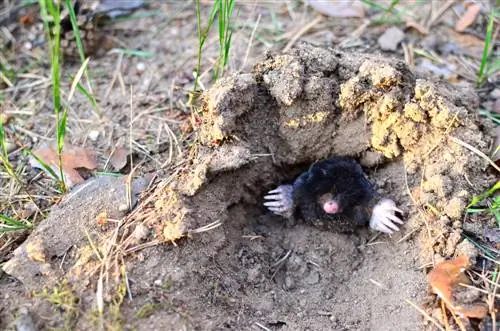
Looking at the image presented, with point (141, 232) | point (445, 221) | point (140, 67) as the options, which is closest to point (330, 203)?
point (445, 221)

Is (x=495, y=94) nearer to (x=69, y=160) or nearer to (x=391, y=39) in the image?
(x=391, y=39)

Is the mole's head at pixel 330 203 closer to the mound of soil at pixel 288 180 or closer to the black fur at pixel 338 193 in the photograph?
the black fur at pixel 338 193

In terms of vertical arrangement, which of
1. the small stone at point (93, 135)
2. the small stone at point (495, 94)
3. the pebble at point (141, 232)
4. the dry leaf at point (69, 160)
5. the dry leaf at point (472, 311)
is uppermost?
the pebble at point (141, 232)

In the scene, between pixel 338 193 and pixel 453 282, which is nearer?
pixel 453 282

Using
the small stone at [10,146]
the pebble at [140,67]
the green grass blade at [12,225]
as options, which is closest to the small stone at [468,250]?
the green grass blade at [12,225]

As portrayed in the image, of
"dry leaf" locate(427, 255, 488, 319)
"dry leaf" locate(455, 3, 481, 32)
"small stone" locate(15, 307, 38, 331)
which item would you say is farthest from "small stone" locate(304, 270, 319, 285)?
"dry leaf" locate(455, 3, 481, 32)

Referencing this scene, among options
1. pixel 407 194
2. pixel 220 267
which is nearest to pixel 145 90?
pixel 220 267

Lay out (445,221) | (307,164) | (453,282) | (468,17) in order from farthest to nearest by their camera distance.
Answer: (468,17) → (307,164) → (445,221) → (453,282)
